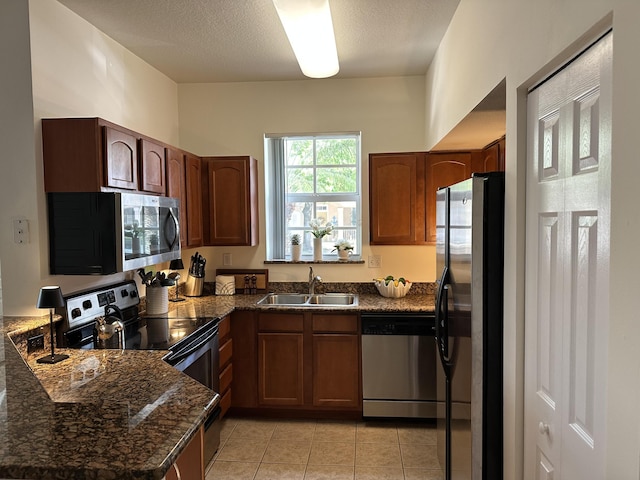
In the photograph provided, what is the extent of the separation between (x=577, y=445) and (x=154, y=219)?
2.30m

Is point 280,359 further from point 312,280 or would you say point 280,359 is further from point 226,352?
point 312,280

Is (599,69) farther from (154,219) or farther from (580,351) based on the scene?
(154,219)

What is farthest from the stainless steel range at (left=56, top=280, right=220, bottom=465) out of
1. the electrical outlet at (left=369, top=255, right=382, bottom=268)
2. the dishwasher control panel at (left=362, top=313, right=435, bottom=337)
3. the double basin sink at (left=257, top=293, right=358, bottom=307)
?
the electrical outlet at (left=369, top=255, right=382, bottom=268)

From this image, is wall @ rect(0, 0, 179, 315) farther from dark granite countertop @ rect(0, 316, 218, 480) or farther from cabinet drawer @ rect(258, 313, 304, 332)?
cabinet drawer @ rect(258, 313, 304, 332)

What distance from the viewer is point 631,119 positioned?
98cm

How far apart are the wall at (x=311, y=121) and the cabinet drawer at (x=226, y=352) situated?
2.73 feet

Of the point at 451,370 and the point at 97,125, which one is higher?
the point at 97,125

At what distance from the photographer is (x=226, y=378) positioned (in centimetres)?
335

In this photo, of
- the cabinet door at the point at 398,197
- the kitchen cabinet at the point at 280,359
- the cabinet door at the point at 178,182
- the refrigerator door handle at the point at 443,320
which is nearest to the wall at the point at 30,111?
the cabinet door at the point at 178,182

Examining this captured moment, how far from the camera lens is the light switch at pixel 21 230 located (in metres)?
2.33

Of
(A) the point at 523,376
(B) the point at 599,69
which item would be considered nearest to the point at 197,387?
(A) the point at 523,376

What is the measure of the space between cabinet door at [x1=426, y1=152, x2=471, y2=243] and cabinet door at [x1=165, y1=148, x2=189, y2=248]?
6.20ft

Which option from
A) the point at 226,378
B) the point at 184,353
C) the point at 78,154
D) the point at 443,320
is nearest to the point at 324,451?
the point at 226,378

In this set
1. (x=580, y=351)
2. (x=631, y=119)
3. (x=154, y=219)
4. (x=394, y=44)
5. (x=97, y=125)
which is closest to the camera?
(x=631, y=119)
